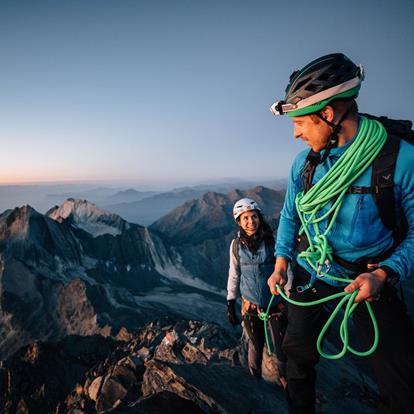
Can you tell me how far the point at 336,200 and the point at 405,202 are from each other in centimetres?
65

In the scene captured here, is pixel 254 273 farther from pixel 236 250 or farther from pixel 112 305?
pixel 112 305

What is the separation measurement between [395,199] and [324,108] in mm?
1240

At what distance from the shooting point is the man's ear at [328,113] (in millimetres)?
3248

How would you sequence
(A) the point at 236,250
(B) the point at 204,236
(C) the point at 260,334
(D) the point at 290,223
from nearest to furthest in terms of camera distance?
(D) the point at 290,223 → (A) the point at 236,250 → (C) the point at 260,334 → (B) the point at 204,236

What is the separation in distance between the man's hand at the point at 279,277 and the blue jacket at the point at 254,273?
114 inches

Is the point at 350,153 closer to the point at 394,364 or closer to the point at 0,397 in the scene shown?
the point at 394,364

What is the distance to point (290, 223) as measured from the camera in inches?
160

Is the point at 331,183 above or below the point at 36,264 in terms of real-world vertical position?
above

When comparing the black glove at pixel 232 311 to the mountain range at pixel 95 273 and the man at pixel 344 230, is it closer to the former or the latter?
the man at pixel 344 230

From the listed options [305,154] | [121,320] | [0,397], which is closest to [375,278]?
[305,154]

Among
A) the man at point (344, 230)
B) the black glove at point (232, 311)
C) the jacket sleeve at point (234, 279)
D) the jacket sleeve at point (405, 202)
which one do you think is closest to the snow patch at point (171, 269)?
the black glove at point (232, 311)

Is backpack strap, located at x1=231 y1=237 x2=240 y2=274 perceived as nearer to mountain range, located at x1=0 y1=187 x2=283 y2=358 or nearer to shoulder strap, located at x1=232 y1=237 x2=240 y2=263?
shoulder strap, located at x1=232 y1=237 x2=240 y2=263

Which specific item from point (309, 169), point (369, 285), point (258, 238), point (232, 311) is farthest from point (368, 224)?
point (232, 311)

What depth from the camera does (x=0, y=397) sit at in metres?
33.2
